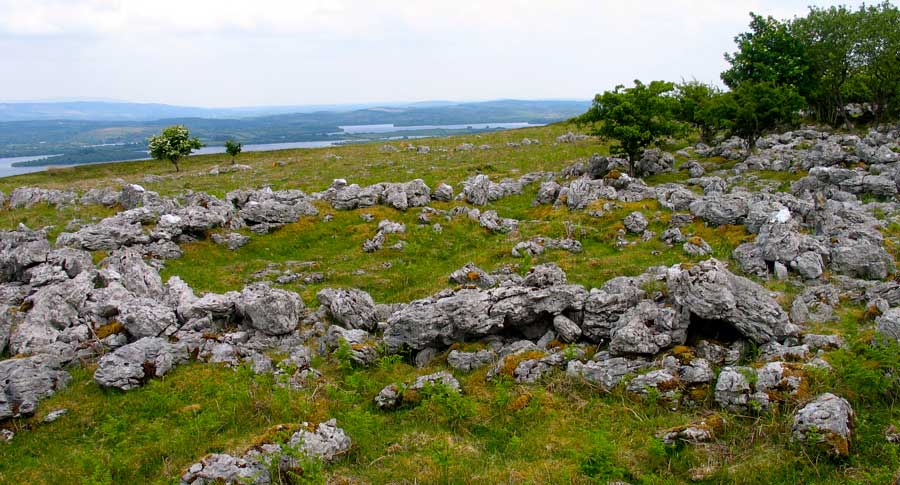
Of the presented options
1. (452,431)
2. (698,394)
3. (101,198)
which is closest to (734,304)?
(698,394)

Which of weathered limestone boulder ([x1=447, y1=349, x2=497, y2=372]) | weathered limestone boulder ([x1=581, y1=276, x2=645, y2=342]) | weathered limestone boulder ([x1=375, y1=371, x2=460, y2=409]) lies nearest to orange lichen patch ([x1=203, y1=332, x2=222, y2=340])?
weathered limestone boulder ([x1=375, y1=371, x2=460, y2=409])

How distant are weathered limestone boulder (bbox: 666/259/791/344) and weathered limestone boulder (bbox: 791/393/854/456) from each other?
3951mm

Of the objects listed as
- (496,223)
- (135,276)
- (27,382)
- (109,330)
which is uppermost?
(496,223)

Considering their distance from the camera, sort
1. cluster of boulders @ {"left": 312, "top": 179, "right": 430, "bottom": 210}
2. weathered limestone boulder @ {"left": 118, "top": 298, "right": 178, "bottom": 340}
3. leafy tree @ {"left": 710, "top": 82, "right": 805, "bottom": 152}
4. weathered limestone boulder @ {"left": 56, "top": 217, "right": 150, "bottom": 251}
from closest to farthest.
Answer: weathered limestone boulder @ {"left": 118, "top": 298, "right": 178, "bottom": 340} → weathered limestone boulder @ {"left": 56, "top": 217, "right": 150, "bottom": 251} → cluster of boulders @ {"left": 312, "top": 179, "right": 430, "bottom": 210} → leafy tree @ {"left": 710, "top": 82, "right": 805, "bottom": 152}

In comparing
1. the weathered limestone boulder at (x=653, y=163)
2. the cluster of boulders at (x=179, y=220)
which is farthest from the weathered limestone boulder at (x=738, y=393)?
the weathered limestone boulder at (x=653, y=163)

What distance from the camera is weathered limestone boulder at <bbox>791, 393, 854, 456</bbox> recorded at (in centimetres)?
1176

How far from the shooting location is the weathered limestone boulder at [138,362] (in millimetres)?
17422

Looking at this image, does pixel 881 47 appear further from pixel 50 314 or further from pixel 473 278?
→ pixel 50 314

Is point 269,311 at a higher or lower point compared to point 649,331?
lower

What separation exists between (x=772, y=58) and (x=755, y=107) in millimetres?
17043

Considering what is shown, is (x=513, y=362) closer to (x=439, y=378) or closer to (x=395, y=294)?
(x=439, y=378)

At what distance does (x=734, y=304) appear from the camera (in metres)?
16.9

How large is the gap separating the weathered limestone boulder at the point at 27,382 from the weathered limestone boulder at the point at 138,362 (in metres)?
1.38

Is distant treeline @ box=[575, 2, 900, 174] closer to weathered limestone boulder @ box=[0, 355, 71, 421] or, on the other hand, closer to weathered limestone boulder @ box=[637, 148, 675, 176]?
weathered limestone boulder @ box=[637, 148, 675, 176]
